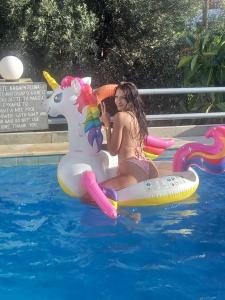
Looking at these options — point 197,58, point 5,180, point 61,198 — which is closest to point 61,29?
point 197,58

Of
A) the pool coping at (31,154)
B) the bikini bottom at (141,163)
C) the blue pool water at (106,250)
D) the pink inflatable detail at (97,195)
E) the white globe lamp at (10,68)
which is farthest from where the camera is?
the white globe lamp at (10,68)

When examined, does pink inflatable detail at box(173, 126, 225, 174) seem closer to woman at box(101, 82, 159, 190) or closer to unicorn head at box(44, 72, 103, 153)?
woman at box(101, 82, 159, 190)

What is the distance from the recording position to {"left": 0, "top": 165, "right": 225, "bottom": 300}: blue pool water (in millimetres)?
4145

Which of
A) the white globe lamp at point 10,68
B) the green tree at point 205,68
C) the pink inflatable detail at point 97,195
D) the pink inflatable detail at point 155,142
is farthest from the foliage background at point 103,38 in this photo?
the pink inflatable detail at point 97,195

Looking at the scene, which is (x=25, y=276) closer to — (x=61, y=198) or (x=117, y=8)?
(x=61, y=198)

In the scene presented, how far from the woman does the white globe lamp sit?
332cm

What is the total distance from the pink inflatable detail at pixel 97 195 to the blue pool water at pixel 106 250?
20 centimetres

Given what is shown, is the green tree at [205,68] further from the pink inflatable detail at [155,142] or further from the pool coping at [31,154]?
the pink inflatable detail at [155,142]

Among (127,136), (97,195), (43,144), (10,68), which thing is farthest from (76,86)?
(10,68)

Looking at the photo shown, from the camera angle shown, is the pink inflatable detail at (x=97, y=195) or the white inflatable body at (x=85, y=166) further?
the white inflatable body at (x=85, y=166)

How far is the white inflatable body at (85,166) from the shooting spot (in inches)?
224

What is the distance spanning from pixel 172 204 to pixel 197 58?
6.19 m

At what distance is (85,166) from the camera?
224 inches

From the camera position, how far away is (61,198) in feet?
20.6
